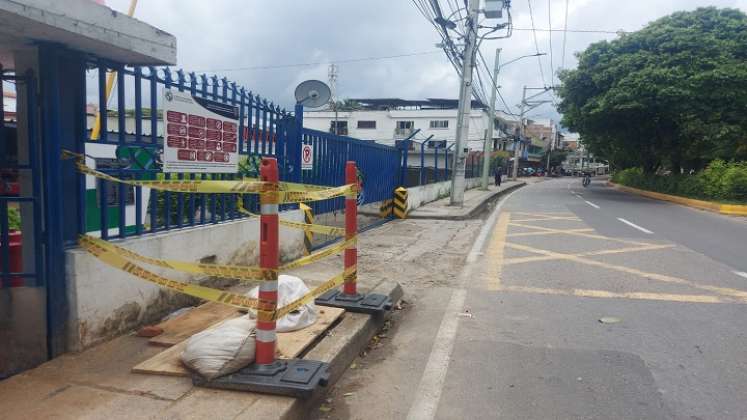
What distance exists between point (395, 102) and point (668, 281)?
55724mm

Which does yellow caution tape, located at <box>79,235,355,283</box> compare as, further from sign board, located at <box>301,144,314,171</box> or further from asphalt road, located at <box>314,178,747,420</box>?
sign board, located at <box>301,144,314,171</box>

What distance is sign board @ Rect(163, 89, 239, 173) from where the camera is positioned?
4.24 meters

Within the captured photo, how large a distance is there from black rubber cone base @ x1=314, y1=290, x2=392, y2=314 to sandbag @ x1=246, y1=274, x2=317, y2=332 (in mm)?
384

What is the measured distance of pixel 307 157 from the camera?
25.9ft

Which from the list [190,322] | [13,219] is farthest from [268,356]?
[13,219]

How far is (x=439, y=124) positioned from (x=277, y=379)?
52077 millimetres

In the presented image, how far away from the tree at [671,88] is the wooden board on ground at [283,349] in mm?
20319

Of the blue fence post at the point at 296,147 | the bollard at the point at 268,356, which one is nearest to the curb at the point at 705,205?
the blue fence post at the point at 296,147

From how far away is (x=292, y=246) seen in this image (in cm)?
713

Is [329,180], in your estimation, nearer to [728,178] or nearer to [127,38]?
[127,38]

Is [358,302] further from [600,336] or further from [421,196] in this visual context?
[421,196]

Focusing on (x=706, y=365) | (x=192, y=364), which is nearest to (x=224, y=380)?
(x=192, y=364)

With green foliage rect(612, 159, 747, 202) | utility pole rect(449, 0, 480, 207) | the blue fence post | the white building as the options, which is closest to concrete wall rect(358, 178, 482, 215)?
utility pole rect(449, 0, 480, 207)

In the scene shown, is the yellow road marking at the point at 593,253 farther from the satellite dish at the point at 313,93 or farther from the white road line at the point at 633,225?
the satellite dish at the point at 313,93
